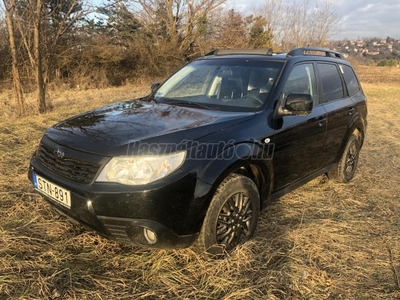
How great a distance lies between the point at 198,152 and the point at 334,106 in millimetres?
2374

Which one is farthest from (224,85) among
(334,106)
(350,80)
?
(350,80)

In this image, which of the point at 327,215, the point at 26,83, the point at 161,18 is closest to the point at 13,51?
the point at 26,83

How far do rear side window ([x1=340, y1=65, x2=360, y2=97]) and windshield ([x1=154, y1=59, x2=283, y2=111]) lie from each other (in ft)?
5.28

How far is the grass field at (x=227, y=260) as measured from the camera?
91.8 inches

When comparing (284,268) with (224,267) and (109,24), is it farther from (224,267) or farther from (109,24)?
(109,24)

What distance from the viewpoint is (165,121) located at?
2750 mm

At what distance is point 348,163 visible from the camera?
475 cm

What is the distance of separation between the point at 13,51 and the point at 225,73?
6645 mm

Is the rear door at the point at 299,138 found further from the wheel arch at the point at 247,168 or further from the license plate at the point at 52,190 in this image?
the license plate at the point at 52,190

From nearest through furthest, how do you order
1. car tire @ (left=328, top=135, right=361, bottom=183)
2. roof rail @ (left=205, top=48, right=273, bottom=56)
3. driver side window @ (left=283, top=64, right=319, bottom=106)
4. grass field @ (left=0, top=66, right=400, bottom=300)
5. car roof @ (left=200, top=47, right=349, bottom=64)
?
grass field @ (left=0, top=66, right=400, bottom=300) → driver side window @ (left=283, top=64, right=319, bottom=106) → car roof @ (left=200, top=47, right=349, bottom=64) → roof rail @ (left=205, top=48, right=273, bottom=56) → car tire @ (left=328, top=135, right=361, bottom=183)

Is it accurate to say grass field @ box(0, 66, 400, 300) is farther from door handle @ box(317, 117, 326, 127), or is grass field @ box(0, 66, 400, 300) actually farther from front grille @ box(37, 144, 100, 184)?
door handle @ box(317, 117, 326, 127)

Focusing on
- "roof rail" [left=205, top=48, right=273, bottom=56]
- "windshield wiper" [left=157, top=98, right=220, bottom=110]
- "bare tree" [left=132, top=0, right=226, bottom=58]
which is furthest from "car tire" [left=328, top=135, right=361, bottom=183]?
"bare tree" [left=132, top=0, right=226, bottom=58]

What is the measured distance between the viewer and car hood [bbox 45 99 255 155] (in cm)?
239

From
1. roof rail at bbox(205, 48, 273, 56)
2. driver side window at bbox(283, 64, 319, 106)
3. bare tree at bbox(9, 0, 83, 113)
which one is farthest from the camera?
bare tree at bbox(9, 0, 83, 113)
